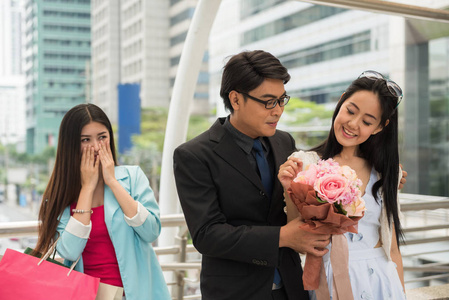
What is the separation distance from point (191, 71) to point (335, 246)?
2349 millimetres

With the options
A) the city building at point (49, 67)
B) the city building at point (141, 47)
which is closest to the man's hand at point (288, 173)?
the city building at point (49, 67)

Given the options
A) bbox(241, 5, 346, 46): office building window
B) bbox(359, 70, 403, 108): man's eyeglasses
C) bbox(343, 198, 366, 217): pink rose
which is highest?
bbox(241, 5, 346, 46): office building window

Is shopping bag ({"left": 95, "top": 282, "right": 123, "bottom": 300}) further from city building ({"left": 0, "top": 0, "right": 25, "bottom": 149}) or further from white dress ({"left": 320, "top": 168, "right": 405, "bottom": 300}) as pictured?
city building ({"left": 0, "top": 0, "right": 25, "bottom": 149})

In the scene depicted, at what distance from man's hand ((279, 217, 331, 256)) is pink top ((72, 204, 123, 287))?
0.77 m

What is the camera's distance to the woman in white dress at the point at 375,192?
5.98 ft

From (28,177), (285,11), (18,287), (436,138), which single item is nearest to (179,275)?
(18,287)

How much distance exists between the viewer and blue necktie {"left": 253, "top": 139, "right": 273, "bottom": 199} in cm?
171

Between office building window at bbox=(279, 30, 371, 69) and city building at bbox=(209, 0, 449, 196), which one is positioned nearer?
city building at bbox=(209, 0, 449, 196)

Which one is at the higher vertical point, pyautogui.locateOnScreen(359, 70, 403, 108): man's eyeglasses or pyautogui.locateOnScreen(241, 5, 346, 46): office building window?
pyautogui.locateOnScreen(241, 5, 346, 46): office building window

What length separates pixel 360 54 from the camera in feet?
97.1

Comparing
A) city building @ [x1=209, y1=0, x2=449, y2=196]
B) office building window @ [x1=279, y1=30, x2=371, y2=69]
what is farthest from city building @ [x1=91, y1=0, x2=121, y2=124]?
office building window @ [x1=279, y1=30, x2=371, y2=69]

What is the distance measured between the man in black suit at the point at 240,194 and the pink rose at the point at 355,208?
0.42ft

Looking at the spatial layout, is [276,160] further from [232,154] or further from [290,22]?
[290,22]

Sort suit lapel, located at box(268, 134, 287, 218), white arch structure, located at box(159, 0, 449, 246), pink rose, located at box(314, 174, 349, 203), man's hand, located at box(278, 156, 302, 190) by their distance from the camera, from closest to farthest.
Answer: pink rose, located at box(314, 174, 349, 203) → man's hand, located at box(278, 156, 302, 190) → suit lapel, located at box(268, 134, 287, 218) → white arch structure, located at box(159, 0, 449, 246)
